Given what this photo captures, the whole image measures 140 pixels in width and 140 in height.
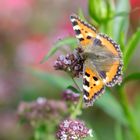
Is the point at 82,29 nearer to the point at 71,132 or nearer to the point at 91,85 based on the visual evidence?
the point at 91,85

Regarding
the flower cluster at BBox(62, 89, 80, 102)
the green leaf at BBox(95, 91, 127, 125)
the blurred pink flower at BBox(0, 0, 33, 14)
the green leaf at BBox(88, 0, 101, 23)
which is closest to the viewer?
the flower cluster at BBox(62, 89, 80, 102)

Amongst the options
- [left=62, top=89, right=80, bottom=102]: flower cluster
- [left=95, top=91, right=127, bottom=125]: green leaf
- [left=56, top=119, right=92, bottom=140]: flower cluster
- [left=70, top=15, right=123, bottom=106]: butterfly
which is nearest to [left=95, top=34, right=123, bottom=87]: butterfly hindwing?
[left=70, top=15, right=123, bottom=106]: butterfly

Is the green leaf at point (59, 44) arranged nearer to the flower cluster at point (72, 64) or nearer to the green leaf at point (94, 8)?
the flower cluster at point (72, 64)

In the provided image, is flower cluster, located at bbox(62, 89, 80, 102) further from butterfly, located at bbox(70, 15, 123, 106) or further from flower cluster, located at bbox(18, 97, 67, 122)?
butterfly, located at bbox(70, 15, 123, 106)

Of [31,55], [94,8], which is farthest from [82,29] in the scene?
[31,55]

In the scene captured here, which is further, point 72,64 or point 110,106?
point 110,106

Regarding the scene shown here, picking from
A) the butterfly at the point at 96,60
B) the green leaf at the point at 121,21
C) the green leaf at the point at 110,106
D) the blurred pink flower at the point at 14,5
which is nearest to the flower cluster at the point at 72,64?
the butterfly at the point at 96,60
